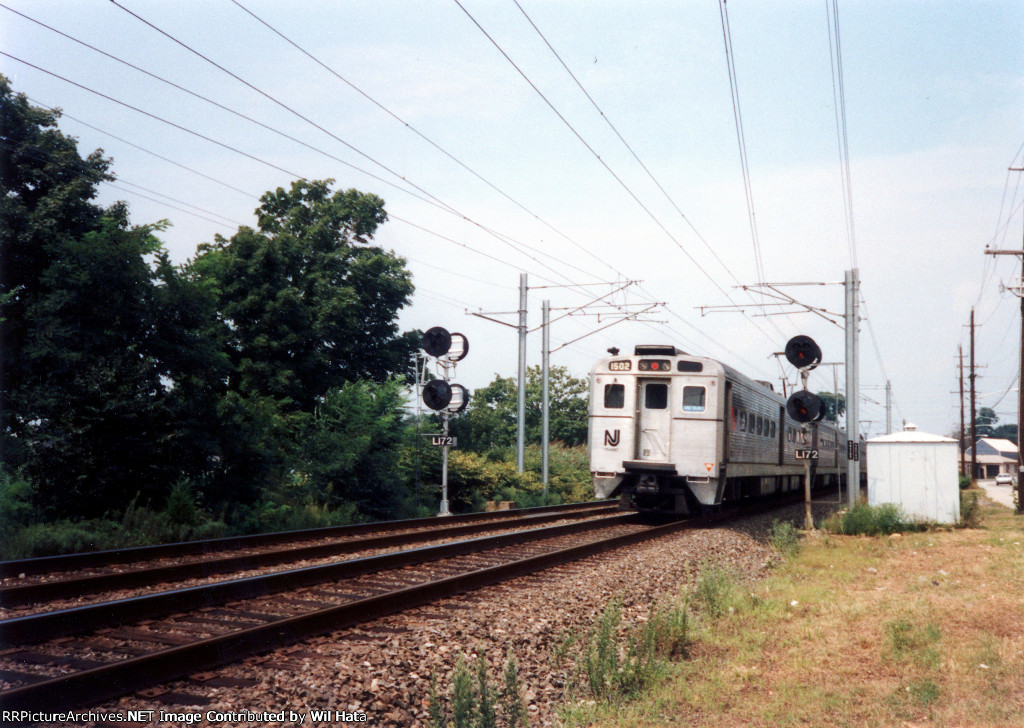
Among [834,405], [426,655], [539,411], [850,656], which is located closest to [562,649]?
[426,655]

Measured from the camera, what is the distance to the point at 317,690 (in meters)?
4.91

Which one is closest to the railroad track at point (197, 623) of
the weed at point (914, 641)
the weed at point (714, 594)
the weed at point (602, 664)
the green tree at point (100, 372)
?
the weed at point (602, 664)

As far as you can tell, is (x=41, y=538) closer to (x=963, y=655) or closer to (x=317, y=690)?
(x=317, y=690)

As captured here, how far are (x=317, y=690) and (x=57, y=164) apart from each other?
57.3 feet

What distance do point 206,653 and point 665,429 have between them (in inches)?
484

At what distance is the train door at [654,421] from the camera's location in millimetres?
16461

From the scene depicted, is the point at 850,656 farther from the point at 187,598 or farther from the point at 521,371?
the point at 521,371

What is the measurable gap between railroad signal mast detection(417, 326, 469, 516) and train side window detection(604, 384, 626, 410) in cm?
337

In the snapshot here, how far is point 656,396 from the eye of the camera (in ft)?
54.8

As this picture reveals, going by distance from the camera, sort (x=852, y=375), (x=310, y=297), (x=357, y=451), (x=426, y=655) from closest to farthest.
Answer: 1. (x=426, y=655)
2. (x=357, y=451)
3. (x=852, y=375)
4. (x=310, y=297)

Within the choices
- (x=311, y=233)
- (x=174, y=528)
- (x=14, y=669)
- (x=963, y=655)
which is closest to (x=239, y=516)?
(x=174, y=528)

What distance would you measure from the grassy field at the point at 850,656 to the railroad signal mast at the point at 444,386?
9.11m

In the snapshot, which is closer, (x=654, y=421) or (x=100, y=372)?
(x=100, y=372)

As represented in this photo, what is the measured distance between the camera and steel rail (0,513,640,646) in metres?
5.86
